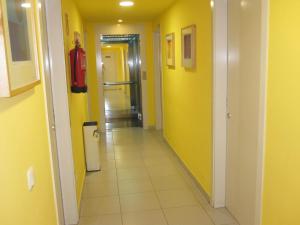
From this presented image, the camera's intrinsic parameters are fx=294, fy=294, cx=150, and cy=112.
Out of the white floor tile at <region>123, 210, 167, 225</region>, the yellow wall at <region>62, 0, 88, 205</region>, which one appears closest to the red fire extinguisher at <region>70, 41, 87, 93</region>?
the yellow wall at <region>62, 0, 88, 205</region>

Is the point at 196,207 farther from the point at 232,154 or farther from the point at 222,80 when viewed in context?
the point at 222,80

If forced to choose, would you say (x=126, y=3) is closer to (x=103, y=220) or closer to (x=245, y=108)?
(x=245, y=108)

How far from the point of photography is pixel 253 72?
2.22m

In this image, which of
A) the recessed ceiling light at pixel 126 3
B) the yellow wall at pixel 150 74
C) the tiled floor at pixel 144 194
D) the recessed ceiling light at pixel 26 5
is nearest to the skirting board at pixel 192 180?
the tiled floor at pixel 144 194

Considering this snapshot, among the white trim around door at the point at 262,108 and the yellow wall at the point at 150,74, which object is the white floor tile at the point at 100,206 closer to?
the white trim around door at the point at 262,108

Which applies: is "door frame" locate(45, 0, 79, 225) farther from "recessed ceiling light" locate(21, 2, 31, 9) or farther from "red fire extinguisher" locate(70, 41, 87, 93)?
"recessed ceiling light" locate(21, 2, 31, 9)

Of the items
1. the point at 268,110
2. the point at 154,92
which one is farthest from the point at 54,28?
the point at 154,92

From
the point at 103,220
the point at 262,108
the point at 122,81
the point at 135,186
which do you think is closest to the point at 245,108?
the point at 262,108

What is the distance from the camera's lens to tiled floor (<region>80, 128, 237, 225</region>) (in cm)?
287

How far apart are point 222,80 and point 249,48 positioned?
54 centimetres

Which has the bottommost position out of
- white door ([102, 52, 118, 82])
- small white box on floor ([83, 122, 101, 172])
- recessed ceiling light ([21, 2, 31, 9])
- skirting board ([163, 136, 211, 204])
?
skirting board ([163, 136, 211, 204])

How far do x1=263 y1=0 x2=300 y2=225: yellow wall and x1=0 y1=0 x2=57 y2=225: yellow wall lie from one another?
4.94 feet

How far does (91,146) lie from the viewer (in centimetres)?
405

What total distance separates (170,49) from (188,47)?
108 centimetres
